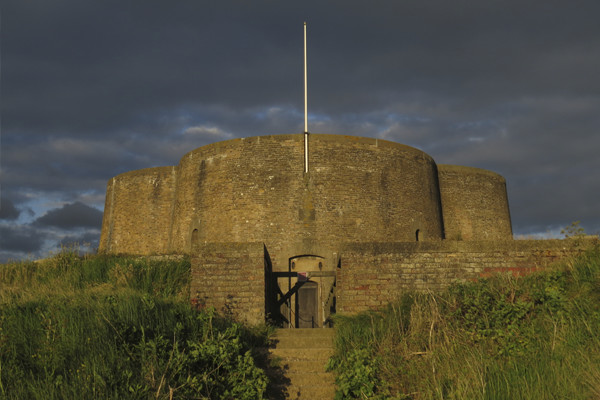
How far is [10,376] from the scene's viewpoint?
214 inches

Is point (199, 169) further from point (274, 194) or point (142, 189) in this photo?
point (142, 189)

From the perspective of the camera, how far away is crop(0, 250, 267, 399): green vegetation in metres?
5.07

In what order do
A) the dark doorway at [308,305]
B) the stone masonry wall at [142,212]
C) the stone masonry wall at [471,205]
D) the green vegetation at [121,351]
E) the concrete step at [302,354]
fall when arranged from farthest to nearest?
the stone masonry wall at [142,212] < the stone masonry wall at [471,205] < the dark doorway at [308,305] < the concrete step at [302,354] < the green vegetation at [121,351]

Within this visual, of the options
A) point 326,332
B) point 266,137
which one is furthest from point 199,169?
point 326,332

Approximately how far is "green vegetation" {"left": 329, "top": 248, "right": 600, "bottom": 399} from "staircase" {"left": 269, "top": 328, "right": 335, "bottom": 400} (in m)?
0.27

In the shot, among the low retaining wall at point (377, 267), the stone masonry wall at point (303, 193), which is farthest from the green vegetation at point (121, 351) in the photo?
the stone masonry wall at point (303, 193)

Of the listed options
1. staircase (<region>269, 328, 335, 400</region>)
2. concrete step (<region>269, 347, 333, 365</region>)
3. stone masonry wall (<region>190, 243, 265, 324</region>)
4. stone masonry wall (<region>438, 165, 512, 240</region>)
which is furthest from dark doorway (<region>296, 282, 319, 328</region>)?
concrete step (<region>269, 347, 333, 365</region>)

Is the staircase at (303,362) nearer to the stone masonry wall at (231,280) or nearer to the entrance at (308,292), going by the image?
the stone masonry wall at (231,280)

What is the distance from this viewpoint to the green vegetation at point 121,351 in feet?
16.6

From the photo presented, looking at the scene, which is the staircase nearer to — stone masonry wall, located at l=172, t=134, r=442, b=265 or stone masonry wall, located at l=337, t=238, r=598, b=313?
stone masonry wall, located at l=337, t=238, r=598, b=313

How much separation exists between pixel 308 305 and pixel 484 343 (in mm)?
9455

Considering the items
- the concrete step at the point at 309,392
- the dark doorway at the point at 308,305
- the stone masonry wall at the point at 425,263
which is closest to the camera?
the concrete step at the point at 309,392

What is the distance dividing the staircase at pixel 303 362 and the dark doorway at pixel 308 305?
23.5 feet

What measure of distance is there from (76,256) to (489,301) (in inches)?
426
